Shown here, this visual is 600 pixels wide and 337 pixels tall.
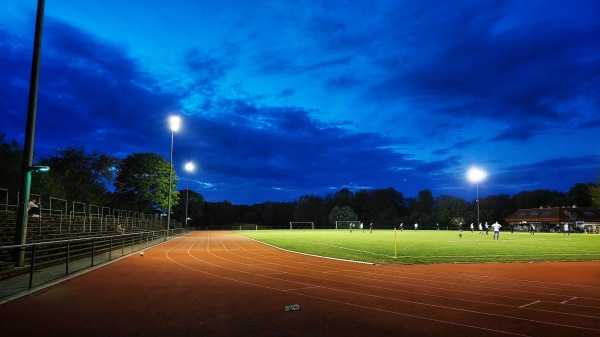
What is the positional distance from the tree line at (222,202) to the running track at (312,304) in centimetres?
2657

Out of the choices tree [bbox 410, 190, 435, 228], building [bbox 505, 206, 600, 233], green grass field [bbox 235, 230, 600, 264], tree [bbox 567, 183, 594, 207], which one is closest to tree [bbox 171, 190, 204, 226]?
tree [bbox 410, 190, 435, 228]

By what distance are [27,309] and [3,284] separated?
320cm

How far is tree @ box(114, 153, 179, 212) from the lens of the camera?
57.7 metres

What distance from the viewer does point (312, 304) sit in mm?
8430

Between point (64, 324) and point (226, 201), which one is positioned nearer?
point (64, 324)

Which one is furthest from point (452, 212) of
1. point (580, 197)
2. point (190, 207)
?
point (190, 207)

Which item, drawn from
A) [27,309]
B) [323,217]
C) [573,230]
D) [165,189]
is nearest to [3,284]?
[27,309]

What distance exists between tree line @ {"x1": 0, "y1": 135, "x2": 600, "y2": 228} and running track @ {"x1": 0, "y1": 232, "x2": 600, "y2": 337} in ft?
87.2

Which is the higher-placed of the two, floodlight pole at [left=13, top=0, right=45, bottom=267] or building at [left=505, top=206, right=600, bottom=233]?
floodlight pole at [left=13, top=0, right=45, bottom=267]

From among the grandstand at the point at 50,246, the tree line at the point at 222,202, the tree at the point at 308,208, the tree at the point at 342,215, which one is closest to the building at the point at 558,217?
the tree line at the point at 222,202

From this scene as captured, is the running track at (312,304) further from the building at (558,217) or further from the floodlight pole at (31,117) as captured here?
the building at (558,217)

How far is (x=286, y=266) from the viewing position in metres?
15.5

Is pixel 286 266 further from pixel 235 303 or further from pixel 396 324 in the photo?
pixel 396 324

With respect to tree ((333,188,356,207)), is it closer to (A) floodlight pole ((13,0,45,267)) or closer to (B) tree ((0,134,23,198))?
(B) tree ((0,134,23,198))
